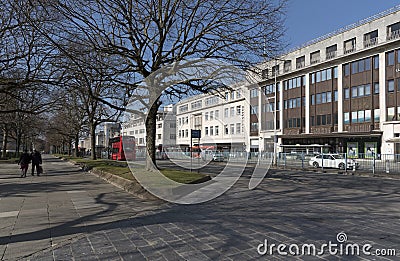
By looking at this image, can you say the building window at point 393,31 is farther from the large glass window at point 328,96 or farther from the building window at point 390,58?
the large glass window at point 328,96

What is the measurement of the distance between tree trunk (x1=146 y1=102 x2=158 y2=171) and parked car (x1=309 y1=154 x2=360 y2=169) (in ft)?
61.3

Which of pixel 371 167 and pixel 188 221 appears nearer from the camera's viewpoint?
pixel 188 221

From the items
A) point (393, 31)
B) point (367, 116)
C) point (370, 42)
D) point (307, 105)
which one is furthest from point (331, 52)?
point (367, 116)

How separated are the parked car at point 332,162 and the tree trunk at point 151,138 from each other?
18.7m

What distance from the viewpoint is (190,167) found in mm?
24328

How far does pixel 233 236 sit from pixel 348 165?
24395 millimetres

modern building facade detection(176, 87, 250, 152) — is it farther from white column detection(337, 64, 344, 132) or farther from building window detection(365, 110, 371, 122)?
white column detection(337, 64, 344, 132)

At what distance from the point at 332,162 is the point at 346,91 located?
18785 mm

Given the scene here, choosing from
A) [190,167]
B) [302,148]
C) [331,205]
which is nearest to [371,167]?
[190,167]

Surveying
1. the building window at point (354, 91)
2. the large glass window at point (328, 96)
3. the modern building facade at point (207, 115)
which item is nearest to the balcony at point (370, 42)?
the building window at point (354, 91)

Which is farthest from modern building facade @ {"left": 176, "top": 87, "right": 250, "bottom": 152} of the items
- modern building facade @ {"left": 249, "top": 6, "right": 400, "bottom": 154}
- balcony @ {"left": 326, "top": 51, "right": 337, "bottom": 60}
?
balcony @ {"left": 326, "top": 51, "right": 337, "bottom": 60}

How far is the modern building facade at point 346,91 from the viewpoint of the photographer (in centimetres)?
3884

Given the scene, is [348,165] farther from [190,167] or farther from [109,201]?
[109,201]

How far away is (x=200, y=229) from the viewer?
6.94 metres
